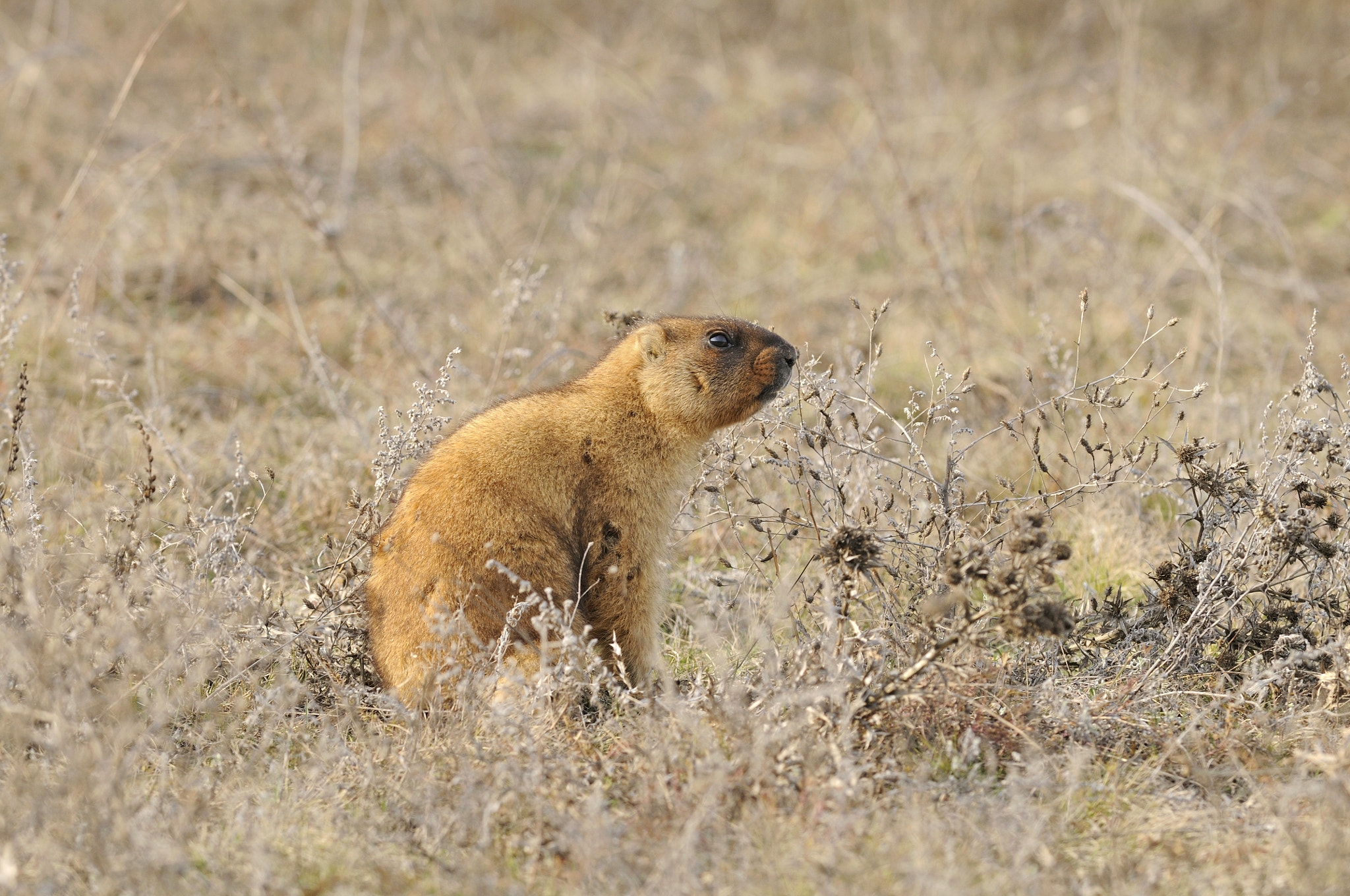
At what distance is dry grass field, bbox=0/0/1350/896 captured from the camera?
3562 millimetres

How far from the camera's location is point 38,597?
4137 millimetres

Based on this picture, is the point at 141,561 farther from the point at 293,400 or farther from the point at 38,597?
the point at 293,400

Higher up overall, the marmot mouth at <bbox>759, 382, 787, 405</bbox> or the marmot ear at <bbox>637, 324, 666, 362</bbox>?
the marmot ear at <bbox>637, 324, 666, 362</bbox>

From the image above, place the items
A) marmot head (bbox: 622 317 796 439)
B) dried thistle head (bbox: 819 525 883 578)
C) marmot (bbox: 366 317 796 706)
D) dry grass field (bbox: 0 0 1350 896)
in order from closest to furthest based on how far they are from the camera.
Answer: dry grass field (bbox: 0 0 1350 896) < dried thistle head (bbox: 819 525 883 578) < marmot (bbox: 366 317 796 706) < marmot head (bbox: 622 317 796 439)

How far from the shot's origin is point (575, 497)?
478cm

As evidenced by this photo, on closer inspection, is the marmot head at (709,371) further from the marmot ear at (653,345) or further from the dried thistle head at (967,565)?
the dried thistle head at (967,565)

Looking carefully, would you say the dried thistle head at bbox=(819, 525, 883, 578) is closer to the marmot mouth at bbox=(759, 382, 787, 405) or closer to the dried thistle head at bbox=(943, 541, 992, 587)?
the dried thistle head at bbox=(943, 541, 992, 587)

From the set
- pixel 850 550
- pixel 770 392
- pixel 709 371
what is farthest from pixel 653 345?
pixel 850 550

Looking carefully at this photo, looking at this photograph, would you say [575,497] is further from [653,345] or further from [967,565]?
[967,565]

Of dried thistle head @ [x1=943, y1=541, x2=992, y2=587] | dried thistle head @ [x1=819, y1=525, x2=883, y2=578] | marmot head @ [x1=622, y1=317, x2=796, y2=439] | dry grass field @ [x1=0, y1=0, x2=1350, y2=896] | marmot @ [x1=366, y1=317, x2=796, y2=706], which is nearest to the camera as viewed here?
dry grass field @ [x1=0, y1=0, x2=1350, y2=896]

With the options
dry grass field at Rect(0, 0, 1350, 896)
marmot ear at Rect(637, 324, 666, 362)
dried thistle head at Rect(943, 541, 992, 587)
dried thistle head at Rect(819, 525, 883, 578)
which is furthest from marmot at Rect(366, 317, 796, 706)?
dried thistle head at Rect(943, 541, 992, 587)

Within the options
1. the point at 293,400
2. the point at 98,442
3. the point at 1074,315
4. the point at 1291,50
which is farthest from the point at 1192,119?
the point at 98,442

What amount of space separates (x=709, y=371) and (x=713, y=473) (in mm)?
475

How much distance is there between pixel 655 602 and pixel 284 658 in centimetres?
149
